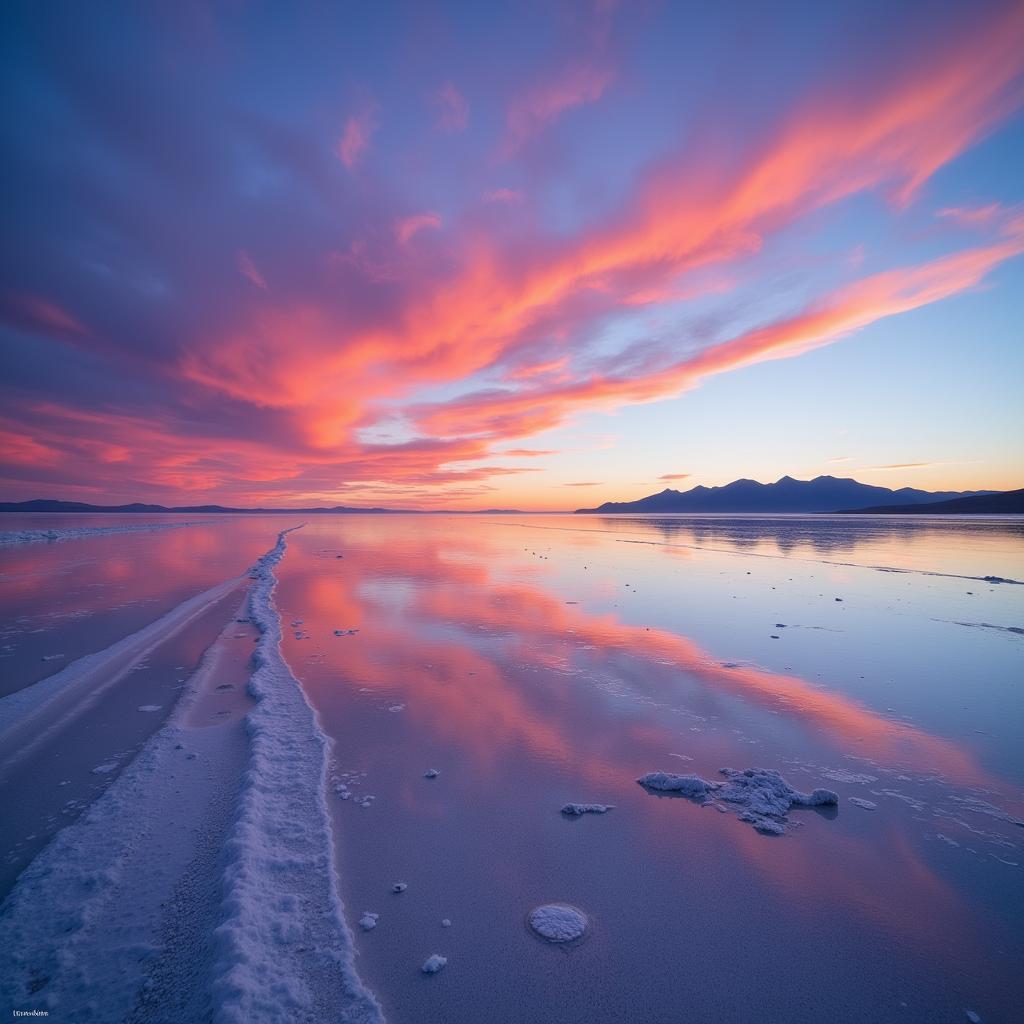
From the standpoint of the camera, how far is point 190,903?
400 cm

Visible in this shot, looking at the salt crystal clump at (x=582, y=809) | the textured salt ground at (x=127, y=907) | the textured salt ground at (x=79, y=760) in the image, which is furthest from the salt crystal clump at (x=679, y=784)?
the textured salt ground at (x=79, y=760)

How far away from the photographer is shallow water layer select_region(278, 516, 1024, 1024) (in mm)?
3383

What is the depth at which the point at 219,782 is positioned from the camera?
19.0 feet

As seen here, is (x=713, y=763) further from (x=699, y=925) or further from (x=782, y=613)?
(x=782, y=613)

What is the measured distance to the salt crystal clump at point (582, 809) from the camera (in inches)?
205

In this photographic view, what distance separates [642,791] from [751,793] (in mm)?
1252

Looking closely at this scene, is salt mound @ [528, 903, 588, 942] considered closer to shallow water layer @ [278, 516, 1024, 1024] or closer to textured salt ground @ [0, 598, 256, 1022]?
shallow water layer @ [278, 516, 1024, 1024]

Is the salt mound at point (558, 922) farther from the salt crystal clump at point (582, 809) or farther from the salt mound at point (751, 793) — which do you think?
the salt mound at point (751, 793)

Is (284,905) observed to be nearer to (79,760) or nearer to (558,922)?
(558,922)

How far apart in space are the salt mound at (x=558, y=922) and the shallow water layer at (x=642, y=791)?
0.05 m

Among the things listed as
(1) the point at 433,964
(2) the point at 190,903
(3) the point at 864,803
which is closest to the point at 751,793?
(3) the point at 864,803

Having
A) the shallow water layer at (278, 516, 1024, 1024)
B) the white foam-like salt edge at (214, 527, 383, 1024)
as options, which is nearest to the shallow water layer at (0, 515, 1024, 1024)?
the shallow water layer at (278, 516, 1024, 1024)

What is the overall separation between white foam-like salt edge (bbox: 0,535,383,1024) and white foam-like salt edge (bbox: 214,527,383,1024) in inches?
0.4

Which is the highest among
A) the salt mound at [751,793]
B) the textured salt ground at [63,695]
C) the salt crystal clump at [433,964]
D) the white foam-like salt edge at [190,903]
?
the textured salt ground at [63,695]
